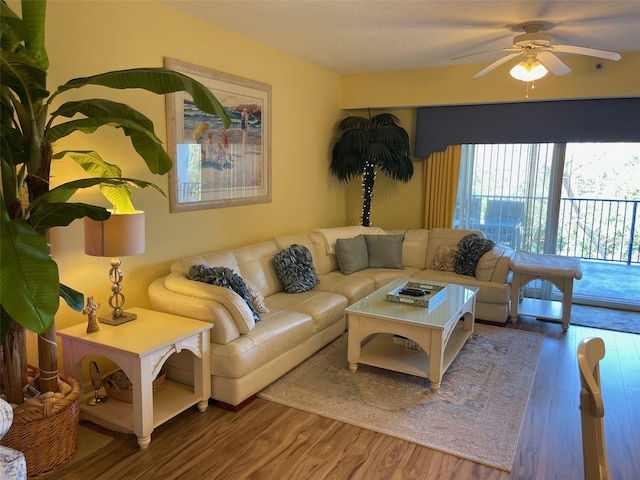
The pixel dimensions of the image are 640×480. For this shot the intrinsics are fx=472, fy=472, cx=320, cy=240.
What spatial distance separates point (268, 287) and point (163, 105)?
5.62ft

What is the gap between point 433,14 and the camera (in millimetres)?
3488

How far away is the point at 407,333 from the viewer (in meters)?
3.33

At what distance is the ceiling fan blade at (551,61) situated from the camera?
354cm

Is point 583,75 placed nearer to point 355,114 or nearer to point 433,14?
point 433,14

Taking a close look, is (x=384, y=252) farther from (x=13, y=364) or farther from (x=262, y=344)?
(x=13, y=364)

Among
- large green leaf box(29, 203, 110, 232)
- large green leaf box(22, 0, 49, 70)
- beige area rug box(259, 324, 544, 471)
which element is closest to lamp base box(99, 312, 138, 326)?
large green leaf box(29, 203, 110, 232)

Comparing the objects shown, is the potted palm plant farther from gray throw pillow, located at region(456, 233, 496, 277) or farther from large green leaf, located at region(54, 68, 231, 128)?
gray throw pillow, located at region(456, 233, 496, 277)

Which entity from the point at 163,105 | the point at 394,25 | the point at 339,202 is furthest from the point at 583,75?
the point at 163,105

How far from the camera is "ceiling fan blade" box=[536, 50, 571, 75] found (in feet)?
11.6

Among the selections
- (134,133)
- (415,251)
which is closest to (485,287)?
(415,251)

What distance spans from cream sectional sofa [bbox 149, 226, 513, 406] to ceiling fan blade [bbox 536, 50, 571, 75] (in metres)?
1.82

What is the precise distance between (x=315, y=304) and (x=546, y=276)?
7.60ft

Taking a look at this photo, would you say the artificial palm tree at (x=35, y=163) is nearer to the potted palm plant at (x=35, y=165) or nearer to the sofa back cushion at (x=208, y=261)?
the potted palm plant at (x=35, y=165)

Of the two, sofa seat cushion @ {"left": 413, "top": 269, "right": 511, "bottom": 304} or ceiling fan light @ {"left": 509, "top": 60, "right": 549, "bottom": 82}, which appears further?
sofa seat cushion @ {"left": 413, "top": 269, "right": 511, "bottom": 304}
